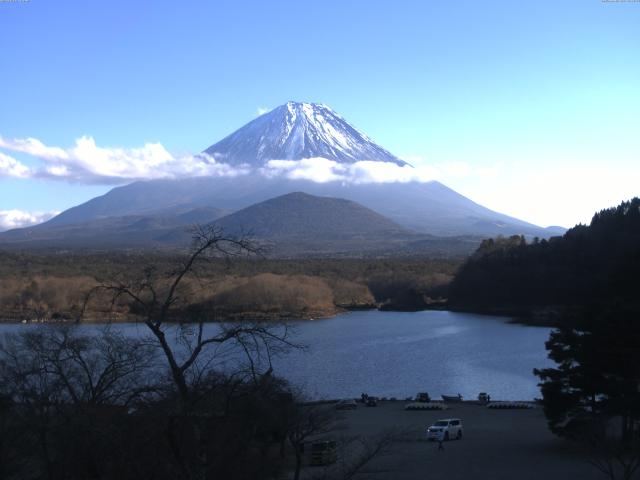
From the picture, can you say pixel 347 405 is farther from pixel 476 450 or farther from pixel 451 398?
pixel 476 450

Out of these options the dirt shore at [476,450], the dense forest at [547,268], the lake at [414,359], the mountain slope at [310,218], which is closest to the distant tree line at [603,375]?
the dirt shore at [476,450]

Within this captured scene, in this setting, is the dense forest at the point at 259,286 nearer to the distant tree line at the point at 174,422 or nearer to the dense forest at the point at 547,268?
the dense forest at the point at 547,268

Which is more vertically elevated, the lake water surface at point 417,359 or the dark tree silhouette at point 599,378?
the dark tree silhouette at point 599,378

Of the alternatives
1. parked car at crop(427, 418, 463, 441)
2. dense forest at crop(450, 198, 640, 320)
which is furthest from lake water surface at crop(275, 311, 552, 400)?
dense forest at crop(450, 198, 640, 320)

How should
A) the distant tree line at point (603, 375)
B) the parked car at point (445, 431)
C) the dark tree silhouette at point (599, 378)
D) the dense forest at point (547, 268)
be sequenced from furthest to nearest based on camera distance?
the dense forest at point (547, 268) → the parked car at point (445, 431) → the dark tree silhouette at point (599, 378) → the distant tree line at point (603, 375)

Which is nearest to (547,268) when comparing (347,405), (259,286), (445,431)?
(259,286)

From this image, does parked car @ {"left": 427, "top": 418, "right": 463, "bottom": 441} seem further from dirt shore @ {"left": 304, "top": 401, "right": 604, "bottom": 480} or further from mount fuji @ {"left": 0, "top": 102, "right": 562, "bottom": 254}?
mount fuji @ {"left": 0, "top": 102, "right": 562, "bottom": 254}

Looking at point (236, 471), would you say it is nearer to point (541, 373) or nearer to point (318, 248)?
point (541, 373)
